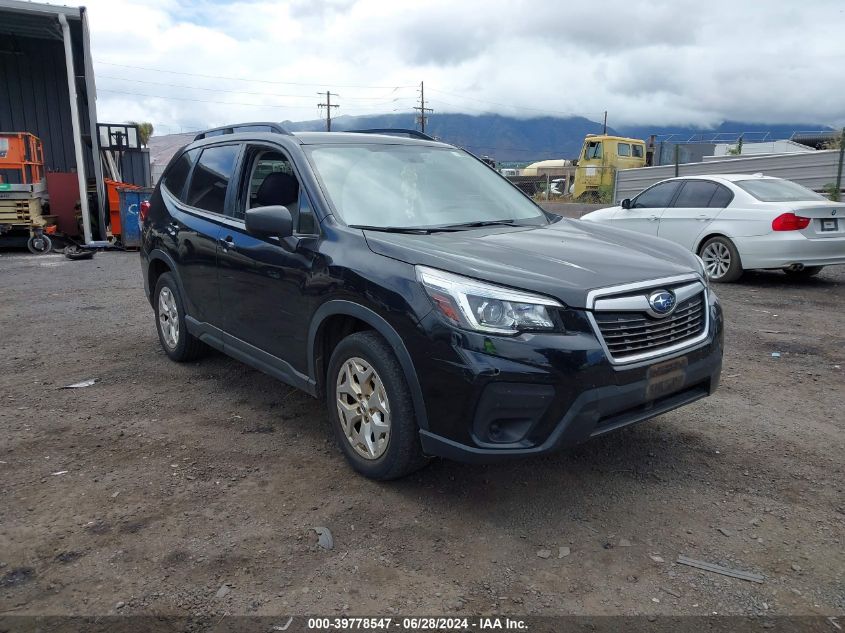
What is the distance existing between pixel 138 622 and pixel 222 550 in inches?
19.2

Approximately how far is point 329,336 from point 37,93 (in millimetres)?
15344

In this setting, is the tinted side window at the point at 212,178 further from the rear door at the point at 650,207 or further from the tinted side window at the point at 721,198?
the tinted side window at the point at 721,198

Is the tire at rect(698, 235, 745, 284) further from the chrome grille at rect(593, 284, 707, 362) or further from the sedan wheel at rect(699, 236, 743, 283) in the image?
the chrome grille at rect(593, 284, 707, 362)

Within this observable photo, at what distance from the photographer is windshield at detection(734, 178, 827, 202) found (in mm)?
8731

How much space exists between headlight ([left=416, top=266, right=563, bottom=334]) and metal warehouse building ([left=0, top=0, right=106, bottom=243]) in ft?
41.5

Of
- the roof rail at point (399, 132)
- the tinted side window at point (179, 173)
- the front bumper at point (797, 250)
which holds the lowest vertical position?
the front bumper at point (797, 250)

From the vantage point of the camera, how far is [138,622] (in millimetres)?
2447

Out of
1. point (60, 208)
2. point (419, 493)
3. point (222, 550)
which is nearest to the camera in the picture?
point (222, 550)

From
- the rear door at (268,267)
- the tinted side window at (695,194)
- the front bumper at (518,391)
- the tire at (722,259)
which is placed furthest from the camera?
the tinted side window at (695,194)

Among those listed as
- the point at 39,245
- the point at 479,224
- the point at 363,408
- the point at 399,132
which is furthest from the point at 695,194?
the point at 39,245

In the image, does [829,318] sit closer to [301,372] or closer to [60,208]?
[301,372]

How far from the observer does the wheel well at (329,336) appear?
352 centimetres

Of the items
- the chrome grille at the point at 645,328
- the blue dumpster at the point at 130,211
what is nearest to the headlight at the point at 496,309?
the chrome grille at the point at 645,328

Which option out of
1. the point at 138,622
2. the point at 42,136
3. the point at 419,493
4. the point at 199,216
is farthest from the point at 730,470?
the point at 42,136
